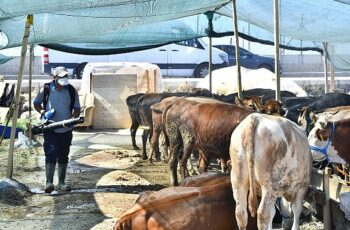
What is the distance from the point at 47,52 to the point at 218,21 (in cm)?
1134

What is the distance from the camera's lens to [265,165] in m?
4.61

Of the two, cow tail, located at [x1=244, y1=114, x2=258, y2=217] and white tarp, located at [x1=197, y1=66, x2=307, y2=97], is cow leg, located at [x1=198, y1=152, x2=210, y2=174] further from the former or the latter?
white tarp, located at [x1=197, y1=66, x2=307, y2=97]

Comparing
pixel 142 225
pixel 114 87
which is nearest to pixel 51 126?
pixel 142 225

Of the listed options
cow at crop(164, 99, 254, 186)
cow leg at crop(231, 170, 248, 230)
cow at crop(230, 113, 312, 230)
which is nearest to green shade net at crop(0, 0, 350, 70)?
cow at crop(164, 99, 254, 186)

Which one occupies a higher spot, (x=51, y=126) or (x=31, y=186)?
(x=51, y=126)

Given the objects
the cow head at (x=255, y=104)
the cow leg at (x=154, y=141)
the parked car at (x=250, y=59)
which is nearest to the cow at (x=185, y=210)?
the cow head at (x=255, y=104)

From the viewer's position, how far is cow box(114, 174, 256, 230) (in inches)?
181

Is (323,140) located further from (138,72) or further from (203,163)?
(138,72)

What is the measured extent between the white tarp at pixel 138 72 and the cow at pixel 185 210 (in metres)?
11.9

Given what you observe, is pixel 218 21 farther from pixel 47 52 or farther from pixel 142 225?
pixel 47 52

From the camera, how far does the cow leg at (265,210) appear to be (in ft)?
15.1

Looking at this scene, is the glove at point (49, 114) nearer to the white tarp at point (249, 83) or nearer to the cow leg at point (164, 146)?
the cow leg at point (164, 146)

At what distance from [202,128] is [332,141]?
222 centimetres

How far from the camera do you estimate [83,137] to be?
47.4ft
